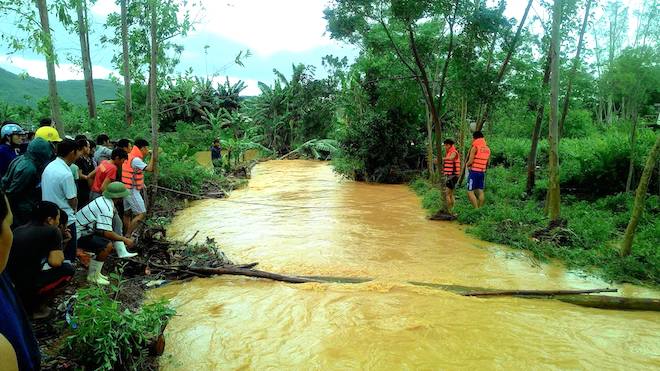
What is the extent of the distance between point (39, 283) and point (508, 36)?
1132 centimetres

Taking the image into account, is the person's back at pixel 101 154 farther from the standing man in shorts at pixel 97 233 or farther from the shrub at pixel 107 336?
the shrub at pixel 107 336

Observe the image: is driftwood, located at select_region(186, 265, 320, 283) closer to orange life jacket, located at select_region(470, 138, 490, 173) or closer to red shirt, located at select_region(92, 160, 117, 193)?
red shirt, located at select_region(92, 160, 117, 193)

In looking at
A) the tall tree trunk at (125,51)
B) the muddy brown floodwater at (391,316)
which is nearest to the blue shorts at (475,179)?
the muddy brown floodwater at (391,316)

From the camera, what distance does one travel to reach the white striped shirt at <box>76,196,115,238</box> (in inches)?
219

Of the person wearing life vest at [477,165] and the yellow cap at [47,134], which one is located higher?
the yellow cap at [47,134]

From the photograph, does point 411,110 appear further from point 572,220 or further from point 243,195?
point 572,220

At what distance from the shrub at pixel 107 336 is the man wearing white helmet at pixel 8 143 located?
10.5 ft

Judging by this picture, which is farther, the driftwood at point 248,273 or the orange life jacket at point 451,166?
the orange life jacket at point 451,166

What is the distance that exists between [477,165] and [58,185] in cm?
846

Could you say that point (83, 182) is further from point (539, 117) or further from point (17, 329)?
point (539, 117)

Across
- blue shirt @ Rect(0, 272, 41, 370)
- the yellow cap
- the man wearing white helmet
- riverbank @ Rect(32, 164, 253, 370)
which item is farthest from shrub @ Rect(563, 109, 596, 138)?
blue shirt @ Rect(0, 272, 41, 370)

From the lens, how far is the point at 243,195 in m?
15.4

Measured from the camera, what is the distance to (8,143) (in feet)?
20.0

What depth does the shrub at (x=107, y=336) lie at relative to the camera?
138 inches
